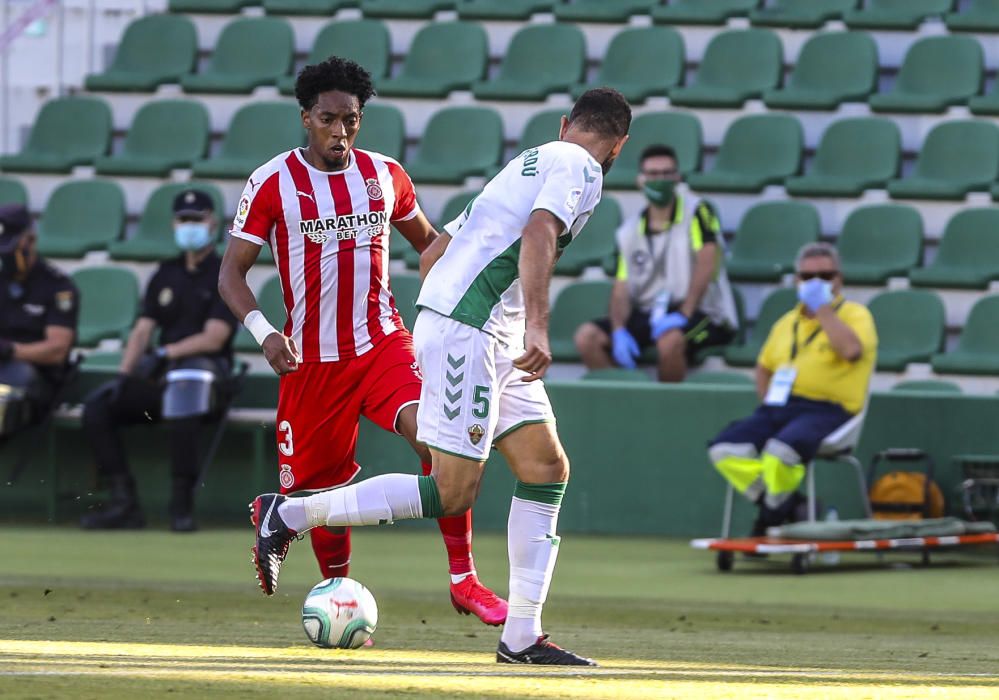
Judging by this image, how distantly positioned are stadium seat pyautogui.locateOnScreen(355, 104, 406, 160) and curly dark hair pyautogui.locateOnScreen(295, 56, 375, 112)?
739 cm

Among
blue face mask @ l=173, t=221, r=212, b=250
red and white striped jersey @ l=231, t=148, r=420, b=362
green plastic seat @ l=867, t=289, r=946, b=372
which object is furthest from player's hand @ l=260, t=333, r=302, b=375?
green plastic seat @ l=867, t=289, r=946, b=372

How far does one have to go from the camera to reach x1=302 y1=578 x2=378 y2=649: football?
6273 millimetres

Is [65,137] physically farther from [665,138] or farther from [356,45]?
[665,138]

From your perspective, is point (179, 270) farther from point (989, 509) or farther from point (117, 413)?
point (989, 509)

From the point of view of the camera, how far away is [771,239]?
42.6 ft

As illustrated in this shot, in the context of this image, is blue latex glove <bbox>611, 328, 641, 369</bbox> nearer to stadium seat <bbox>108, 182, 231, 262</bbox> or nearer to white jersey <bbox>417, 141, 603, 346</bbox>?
stadium seat <bbox>108, 182, 231, 262</bbox>

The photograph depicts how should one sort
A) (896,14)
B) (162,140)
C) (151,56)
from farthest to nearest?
(151,56) < (162,140) < (896,14)

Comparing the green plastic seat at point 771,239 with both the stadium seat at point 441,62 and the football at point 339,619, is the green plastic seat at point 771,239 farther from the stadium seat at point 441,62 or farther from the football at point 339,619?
the football at point 339,619

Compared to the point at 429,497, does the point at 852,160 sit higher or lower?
higher

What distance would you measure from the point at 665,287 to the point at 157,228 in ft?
14.7

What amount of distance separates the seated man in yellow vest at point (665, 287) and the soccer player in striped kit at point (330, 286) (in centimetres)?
505

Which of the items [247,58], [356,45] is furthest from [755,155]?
[247,58]

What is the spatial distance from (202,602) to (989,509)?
510 cm

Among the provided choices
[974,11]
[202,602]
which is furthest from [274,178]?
[974,11]
